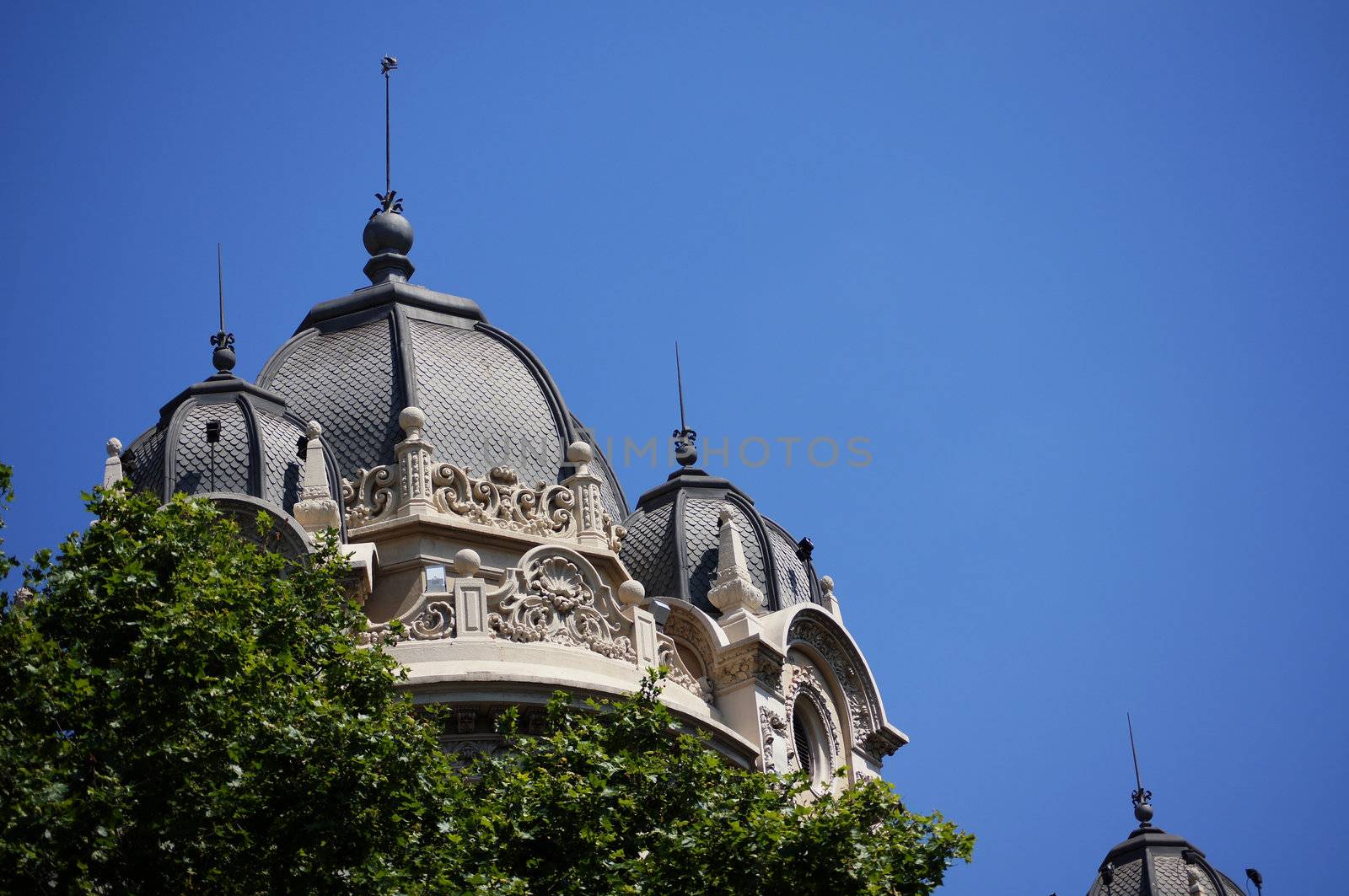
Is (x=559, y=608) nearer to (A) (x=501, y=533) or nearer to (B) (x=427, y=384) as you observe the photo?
(A) (x=501, y=533)

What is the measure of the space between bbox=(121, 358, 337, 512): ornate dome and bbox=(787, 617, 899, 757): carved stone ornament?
8307 millimetres

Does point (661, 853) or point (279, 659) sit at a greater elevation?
point (279, 659)

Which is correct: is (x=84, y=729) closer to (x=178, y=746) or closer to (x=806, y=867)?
(x=178, y=746)

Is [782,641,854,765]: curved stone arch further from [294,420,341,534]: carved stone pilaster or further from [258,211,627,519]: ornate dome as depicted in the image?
[294,420,341,534]: carved stone pilaster

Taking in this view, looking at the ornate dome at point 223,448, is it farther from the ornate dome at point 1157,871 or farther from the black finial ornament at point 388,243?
the ornate dome at point 1157,871

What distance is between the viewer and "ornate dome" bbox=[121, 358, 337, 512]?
127 feet

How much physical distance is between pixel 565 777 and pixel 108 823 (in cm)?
612

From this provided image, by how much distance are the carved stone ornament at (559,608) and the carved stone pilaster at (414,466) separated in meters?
2.54

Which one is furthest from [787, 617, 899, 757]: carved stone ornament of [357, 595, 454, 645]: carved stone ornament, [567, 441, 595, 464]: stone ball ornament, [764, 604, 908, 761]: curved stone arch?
[357, 595, 454, 645]: carved stone ornament

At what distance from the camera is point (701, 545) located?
1692 inches

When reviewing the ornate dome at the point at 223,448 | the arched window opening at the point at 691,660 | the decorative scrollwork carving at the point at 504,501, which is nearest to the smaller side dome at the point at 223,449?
the ornate dome at the point at 223,448

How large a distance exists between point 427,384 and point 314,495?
3.89 meters

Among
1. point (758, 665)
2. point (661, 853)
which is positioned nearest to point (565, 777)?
point (661, 853)

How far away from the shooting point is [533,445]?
42.1 metres
